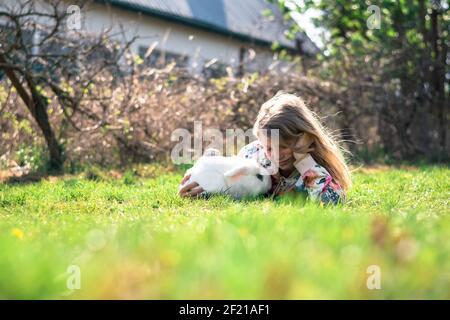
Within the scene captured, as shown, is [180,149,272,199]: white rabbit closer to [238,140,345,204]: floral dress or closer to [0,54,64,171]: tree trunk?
[238,140,345,204]: floral dress

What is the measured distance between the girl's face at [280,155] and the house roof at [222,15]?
9938mm

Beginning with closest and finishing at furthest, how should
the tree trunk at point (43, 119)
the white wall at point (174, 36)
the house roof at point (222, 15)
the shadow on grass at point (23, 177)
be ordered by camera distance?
1. the shadow on grass at point (23, 177)
2. the tree trunk at point (43, 119)
3. the white wall at point (174, 36)
4. the house roof at point (222, 15)

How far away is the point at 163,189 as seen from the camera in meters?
5.41

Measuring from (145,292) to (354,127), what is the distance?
9.65m

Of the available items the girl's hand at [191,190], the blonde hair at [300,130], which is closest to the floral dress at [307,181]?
the blonde hair at [300,130]

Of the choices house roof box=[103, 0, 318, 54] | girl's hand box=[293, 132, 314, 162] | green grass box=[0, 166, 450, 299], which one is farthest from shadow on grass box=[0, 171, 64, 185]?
house roof box=[103, 0, 318, 54]

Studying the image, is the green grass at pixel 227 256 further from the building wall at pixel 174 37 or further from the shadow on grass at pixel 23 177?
the building wall at pixel 174 37

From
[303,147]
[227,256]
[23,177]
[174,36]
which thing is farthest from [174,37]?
[227,256]

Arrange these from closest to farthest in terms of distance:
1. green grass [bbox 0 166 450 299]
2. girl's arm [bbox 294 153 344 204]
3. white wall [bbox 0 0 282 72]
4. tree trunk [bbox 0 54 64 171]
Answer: green grass [bbox 0 166 450 299]
girl's arm [bbox 294 153 344 204]
tree trunk [bbox 0 54 64 171]
white wall [bbox 0 0 282 72]

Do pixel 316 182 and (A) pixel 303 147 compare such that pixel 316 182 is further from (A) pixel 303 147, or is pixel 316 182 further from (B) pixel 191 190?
(B) pixel 191 190

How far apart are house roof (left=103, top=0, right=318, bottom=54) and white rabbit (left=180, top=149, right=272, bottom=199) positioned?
10.1m

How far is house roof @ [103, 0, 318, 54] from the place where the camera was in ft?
51.7

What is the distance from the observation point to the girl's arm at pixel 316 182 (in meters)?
4.45
